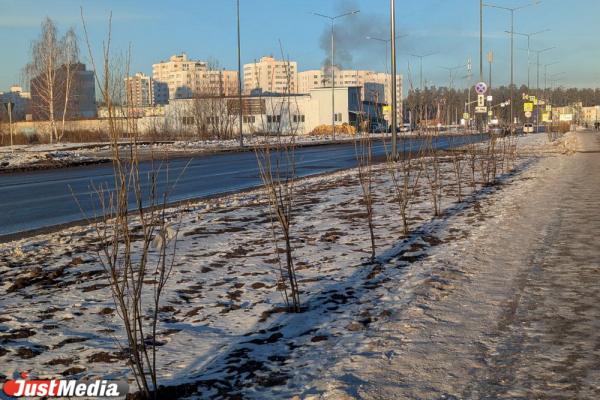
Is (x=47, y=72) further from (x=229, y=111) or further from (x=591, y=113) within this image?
(x=591, y=113)

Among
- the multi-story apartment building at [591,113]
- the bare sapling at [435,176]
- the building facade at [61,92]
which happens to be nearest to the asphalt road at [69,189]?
the bare sapling at [435,176]

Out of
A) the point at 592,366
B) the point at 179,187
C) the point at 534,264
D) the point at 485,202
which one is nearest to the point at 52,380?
the point at 592,366

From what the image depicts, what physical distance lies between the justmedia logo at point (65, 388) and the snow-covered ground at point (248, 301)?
168 millimetres

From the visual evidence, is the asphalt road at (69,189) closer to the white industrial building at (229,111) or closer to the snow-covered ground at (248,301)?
the snow-covered ground at (248,301)

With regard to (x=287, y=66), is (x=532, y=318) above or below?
below

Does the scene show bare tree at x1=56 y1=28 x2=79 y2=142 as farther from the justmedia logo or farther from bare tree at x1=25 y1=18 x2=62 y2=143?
the justmedia logo

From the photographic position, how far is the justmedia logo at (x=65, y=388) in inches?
139

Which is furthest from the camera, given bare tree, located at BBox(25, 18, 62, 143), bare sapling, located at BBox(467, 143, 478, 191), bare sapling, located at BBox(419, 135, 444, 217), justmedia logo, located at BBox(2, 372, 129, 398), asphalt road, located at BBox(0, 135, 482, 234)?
bare tree, located at BBox(25, 18, 62, 143)

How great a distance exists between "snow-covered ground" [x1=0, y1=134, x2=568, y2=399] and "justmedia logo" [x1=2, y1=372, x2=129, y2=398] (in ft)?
0.55

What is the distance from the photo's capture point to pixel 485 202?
38.5 ft

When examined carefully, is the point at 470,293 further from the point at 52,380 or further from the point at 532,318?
the point at 52,380

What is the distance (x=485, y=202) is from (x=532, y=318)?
286 inches

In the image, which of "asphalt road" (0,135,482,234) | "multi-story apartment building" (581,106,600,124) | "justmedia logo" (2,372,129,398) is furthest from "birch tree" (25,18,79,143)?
"multi-story apartment building" (581,106,600,124)

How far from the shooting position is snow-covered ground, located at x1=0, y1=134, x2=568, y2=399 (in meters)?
3.88
